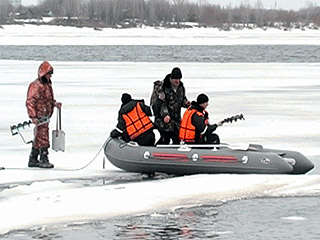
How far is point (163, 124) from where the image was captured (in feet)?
38.5

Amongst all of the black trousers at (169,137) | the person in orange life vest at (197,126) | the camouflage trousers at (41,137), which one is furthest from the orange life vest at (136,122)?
the camouflage trousers at (41,137)

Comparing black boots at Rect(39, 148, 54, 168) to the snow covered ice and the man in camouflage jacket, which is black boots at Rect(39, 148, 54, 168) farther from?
the man in camouflage jacket

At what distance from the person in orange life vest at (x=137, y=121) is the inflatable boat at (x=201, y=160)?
0.93 ft

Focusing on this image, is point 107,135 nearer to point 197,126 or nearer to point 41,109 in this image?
point 41,109

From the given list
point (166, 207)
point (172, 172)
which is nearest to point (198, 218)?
point (166, 207)

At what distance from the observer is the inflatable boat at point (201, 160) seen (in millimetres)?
10836

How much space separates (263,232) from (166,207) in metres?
1.42

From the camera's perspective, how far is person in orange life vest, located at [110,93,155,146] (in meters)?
11.2

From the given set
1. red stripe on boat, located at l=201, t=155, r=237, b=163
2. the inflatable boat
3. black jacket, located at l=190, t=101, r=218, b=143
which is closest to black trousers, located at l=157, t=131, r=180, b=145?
black jacket, located at l=190, t=101, r=218, b=143

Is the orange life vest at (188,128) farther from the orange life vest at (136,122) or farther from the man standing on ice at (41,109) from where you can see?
the man standing on ice at (41,109)

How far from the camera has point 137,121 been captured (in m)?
11.3

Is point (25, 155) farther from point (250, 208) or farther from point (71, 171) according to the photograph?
point (250, 208)

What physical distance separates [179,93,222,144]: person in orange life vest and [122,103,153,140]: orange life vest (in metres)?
0.44

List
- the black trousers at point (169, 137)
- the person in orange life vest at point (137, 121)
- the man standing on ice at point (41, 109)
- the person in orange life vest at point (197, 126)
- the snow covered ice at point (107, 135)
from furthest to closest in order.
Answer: the black trousers at point (169, 137) → the man standing on ice at point (41, 109) → the person in orange life vest at point (137, 121) → the person in orange life vest at point (197, 126) → the snow covered ice at point (107, 135)
